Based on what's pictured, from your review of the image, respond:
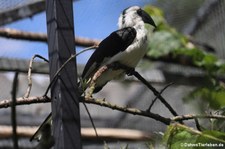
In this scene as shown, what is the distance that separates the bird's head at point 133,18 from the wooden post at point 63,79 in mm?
1300

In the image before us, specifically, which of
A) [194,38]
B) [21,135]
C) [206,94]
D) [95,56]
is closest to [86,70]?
[95,56]

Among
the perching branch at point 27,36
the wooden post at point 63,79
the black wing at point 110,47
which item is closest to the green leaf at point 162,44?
the perching branch at point 27,36

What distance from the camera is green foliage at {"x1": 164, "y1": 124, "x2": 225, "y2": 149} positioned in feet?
3.26

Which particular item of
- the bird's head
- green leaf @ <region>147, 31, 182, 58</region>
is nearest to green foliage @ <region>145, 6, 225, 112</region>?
green leaf @ <region>147, 31, 182, 58</region>

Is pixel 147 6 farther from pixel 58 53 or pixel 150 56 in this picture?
pixel 58 53

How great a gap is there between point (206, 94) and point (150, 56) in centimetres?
142

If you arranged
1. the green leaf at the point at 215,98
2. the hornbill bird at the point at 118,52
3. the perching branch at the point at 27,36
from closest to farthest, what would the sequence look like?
the green leaf at the point at 215,98, the hornbill bird at the point at 118,52, the perching branch at the point at 27,36

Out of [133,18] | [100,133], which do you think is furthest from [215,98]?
[100,133]

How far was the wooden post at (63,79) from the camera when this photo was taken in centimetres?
100

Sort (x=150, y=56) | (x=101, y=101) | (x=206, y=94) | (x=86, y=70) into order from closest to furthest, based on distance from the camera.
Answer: (x=101, y=101) < (x=206, y=94) < (x=86, y=70) < (x=150, y=56)

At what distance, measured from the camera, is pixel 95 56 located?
6.74 feet

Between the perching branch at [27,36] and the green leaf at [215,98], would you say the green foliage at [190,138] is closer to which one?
the green leaf at [215,98]

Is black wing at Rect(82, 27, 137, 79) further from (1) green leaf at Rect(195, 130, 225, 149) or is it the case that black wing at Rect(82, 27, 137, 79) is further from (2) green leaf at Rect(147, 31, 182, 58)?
(1) green leaf at Rect(195, 130, 225, 149)

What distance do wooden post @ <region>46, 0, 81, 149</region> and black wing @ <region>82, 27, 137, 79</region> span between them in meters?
0.86
